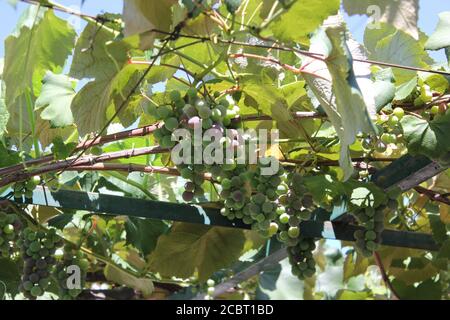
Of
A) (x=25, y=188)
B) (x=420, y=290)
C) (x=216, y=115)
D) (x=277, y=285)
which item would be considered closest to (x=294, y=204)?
(x=216, y=115)

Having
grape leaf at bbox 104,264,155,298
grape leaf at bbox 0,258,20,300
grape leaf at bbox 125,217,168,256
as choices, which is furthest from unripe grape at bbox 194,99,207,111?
grape leaf at bbox 104,264,155,298

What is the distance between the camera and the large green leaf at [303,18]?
1.14 metres

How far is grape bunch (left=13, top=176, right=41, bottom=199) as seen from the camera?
1627 millimetres

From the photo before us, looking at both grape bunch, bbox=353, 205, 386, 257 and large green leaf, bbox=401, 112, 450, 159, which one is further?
grape bunch, bbox=353, 205, 386, 257

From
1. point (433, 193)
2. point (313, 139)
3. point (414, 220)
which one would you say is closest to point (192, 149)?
point (313, 139)

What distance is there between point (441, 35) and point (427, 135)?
206 mm

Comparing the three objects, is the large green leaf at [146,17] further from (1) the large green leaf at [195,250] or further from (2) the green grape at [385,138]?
(1) the large green leaf at [195,250]

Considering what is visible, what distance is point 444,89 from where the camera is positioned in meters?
1.53

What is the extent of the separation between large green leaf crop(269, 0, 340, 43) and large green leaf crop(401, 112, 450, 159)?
395 millimetres

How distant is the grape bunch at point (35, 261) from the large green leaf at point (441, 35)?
3.32ft

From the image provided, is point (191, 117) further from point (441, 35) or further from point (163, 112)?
point (441, 35)

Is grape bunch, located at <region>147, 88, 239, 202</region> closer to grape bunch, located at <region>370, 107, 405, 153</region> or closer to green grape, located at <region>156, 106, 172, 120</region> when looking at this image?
green grape, located at <region>156, 106, 172, 120</region>

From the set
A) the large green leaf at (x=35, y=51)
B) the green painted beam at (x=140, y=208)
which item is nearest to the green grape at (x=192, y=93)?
the large green leaf at (x=35, y=51)
